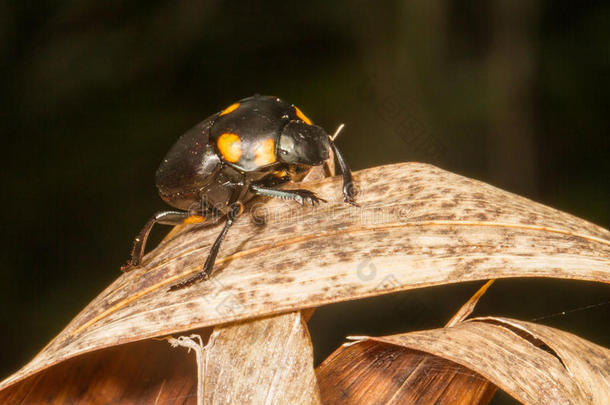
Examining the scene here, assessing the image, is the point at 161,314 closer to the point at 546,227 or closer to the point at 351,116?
the point at 546,227

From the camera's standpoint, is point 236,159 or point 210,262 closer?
point 210,262

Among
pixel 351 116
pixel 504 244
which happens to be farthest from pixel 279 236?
pixel 351 116

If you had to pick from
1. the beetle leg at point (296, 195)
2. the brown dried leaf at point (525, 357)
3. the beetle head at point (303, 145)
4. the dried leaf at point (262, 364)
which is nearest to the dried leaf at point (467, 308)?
the brown dried leaf at point (525, 357)

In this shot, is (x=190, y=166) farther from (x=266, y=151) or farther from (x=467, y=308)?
(x=467, y=308)

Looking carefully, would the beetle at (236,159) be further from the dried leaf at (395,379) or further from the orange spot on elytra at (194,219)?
the dried leaf at (395,379)

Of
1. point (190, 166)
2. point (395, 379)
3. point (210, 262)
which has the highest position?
point (190, 166)

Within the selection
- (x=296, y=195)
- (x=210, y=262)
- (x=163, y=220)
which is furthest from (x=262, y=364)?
(x=163, y=220)

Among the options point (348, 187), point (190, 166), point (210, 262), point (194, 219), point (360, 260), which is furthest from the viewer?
point (190, 166)

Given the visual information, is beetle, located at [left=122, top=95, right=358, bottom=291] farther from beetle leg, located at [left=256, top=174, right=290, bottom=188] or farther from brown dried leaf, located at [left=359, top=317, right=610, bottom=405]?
brown dried leaf, located at [left=359, top=317, right=610, bottom=405]
